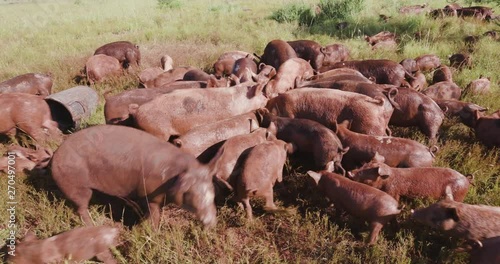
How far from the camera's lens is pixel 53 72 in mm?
8672

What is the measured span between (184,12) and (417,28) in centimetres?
917

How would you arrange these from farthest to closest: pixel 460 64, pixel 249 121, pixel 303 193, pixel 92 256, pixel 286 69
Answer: pixel 460 64
pixel 286 69
pixel 249 121
pixel 303 193
pixel 92 256

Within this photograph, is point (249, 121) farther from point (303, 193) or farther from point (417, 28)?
point (417, 28)

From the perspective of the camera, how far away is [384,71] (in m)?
6.68

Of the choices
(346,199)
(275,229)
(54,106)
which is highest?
(54,106)

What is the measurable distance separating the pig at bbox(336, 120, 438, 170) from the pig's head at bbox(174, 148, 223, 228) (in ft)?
6.69

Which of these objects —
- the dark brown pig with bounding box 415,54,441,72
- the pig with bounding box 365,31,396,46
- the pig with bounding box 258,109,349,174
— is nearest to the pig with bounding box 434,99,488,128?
the dark brown pig with bounding box 415,54,441,72

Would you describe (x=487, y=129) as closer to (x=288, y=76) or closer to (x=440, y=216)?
(x=440, y=216)

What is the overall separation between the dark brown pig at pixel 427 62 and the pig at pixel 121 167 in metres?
5.94

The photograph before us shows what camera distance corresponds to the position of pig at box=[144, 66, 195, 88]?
7.27 m

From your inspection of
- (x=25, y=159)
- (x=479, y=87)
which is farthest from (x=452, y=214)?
(x=25, y=159)

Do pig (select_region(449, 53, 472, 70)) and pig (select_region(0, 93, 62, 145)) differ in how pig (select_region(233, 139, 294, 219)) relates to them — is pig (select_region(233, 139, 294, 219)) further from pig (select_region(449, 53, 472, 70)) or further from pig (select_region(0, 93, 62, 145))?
pig (select_region(449, 53, 472, 70))

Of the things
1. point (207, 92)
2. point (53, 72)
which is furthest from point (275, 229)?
point (53, 72)

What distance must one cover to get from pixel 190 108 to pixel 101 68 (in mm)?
3820
